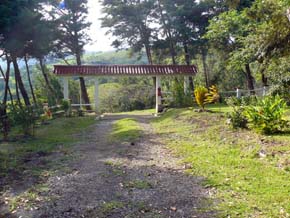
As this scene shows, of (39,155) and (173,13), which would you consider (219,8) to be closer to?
(173,13)

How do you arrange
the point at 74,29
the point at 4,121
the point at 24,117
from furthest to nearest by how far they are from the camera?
the point at 74,29 → the point at 24,117 → the point at 4,121

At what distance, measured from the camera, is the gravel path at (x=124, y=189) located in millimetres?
3707

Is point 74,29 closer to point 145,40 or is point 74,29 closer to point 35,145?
point 145,40

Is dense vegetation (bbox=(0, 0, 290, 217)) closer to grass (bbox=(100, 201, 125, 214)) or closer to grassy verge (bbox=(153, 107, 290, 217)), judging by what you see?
grassy verge (bbox=(153, 107, 290, 217))

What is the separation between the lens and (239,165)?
529 centimetres

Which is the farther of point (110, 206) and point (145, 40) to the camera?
point (145, 40)

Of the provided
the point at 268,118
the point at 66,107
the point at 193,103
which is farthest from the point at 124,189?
the point at 66,107

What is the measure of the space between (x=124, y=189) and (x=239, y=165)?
198 centimetres

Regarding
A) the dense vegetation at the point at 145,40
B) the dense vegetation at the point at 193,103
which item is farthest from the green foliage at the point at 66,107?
the dense vegetation at the point at 145,40

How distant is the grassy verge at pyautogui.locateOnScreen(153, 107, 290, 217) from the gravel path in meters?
0.28

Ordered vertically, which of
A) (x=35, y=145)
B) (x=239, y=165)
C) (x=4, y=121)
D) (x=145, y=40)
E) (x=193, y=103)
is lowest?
(x=239, y=165)

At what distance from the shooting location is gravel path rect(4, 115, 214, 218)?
371cm

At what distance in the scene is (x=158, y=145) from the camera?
297 inches

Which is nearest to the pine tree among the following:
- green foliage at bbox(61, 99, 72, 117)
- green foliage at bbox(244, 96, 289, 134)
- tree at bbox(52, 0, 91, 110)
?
tree at bbox(52, 0, 91, 110)
